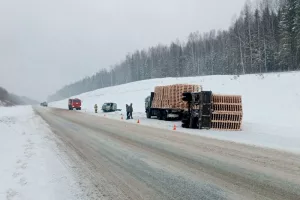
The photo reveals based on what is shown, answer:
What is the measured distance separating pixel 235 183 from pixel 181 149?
4.58 meters

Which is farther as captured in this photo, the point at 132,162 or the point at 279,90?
the point at 279,90

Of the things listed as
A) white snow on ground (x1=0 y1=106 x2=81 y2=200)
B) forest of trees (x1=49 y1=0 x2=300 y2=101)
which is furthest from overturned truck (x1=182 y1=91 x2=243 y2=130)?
forest of trees (x1=49 y1=0 x2=300 y2=101)

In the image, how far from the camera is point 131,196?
5.84 metres

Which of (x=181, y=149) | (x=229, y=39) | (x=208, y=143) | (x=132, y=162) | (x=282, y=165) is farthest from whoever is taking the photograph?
(x=229, y=39)

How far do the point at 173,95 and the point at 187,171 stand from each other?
63.9ft

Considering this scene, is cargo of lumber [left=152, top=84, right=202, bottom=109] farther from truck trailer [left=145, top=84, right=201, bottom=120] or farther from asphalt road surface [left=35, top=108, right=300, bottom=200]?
asphalt road surface [left=35, top=108, right=300, bottom=200]

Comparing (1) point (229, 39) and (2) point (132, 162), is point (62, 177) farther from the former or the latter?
(1) point (229, 39)

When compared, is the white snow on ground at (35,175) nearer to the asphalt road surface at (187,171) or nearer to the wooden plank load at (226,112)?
the asphalt road surface at (187,171)

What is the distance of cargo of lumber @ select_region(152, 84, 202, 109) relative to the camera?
1037 inches

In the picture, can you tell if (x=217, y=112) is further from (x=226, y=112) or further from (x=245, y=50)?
(x=245, y=50)

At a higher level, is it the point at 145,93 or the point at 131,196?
the point at 145,93

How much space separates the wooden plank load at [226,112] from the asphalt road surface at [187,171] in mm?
6861

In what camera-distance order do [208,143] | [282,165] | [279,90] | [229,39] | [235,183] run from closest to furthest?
[235,183]
[282,165]
[208,143]
[279,90]
[229,39]

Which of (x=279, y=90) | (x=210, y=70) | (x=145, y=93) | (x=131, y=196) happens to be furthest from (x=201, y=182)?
(x=210, y=70)
